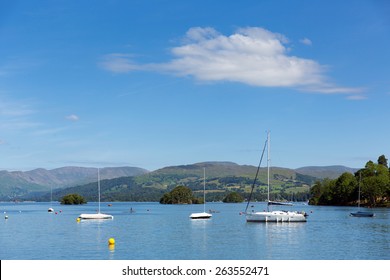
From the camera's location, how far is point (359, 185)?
7200 inches

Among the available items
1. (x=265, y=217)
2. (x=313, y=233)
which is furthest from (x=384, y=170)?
(x=313, y=233)

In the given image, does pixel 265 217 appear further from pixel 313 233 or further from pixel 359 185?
→ pixel 359 185
